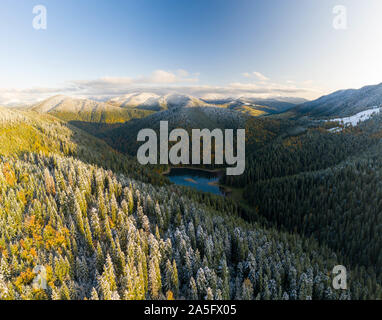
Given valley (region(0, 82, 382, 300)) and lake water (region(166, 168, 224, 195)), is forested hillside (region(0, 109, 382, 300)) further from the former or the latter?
lake water (region(166, 168, 224, 195))

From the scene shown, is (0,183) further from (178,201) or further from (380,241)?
(380,241)

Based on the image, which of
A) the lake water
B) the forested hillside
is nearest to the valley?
the forested hillside

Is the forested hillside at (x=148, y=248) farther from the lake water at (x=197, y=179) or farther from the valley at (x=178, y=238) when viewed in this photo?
the lake water at (x=197, y=179)

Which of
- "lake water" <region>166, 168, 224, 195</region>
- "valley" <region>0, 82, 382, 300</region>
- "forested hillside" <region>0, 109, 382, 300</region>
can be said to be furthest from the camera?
"lake water" <region>166, 168, 224, 195</region>

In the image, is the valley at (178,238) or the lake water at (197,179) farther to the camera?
the lake water at (197,179)

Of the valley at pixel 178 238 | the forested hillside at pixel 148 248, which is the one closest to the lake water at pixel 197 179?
the valley at pixel 178 238

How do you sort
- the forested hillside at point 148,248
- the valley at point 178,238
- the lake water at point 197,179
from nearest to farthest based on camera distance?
the forested hillside at point 148,248
the valley at point 178,238
the lake water at point 197,179

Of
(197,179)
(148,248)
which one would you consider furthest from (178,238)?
(197,179)
